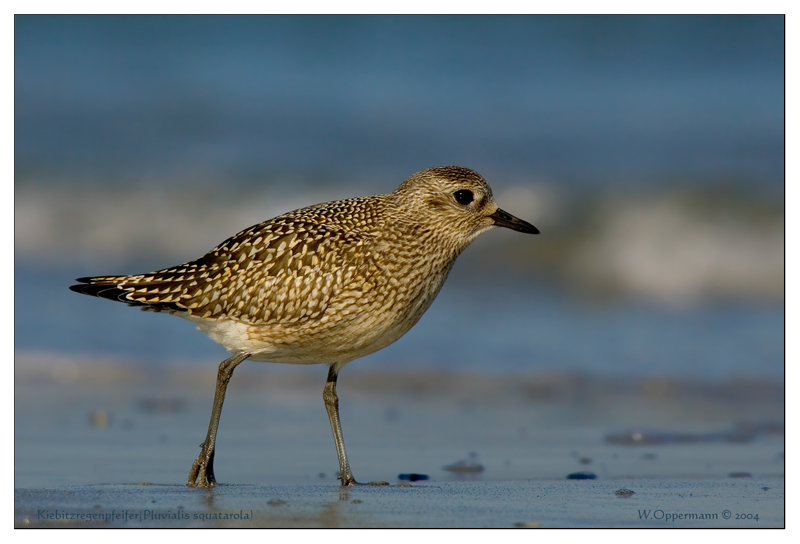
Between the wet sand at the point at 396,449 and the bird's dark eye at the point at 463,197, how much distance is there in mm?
1982

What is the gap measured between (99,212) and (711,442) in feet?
38.9

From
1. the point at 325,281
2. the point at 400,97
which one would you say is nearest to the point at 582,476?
the point at 325,281

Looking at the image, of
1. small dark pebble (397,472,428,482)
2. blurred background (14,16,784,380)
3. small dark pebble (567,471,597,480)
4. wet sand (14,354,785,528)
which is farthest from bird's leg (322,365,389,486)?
blurred background (14,16,784,380)

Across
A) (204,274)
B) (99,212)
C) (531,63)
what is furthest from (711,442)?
(531,63)

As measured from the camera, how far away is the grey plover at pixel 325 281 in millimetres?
6613

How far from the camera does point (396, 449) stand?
828cm

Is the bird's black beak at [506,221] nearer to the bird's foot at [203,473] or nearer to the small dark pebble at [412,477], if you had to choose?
the small dark pebble at [412,477]

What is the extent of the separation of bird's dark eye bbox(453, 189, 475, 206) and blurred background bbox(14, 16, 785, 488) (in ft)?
7.00

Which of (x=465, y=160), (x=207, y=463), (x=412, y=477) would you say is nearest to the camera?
(x=207, y=463)

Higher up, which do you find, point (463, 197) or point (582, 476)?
point (463, 197)

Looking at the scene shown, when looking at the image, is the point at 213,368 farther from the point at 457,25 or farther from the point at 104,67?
the point at 457,25

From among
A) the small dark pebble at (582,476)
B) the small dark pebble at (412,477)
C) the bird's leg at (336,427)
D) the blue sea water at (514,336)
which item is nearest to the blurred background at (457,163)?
the blue sea water at (514,336)

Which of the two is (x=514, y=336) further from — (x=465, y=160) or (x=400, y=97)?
(x=400, y=97)

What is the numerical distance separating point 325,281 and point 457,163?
11763 mm
